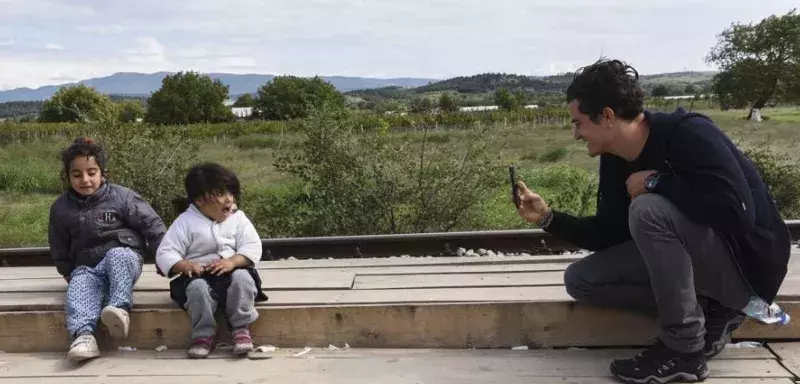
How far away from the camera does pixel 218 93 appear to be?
68.5 metres

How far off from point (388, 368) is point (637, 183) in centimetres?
129

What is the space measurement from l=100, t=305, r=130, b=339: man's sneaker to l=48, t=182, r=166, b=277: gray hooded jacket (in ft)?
1.69

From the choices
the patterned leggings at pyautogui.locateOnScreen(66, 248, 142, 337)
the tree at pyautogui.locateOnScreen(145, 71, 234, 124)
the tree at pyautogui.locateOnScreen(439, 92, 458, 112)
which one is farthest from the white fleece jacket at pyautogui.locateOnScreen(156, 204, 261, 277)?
the tree at pyautogui.locateOnScreen(145, 71, 234, 124)

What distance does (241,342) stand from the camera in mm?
3014

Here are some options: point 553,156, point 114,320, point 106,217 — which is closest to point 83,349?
point 114,320

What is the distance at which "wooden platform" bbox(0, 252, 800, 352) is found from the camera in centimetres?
301

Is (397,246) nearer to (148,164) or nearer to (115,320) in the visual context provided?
(115,320)

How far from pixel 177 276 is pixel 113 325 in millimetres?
397

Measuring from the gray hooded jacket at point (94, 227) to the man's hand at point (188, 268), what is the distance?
52cm

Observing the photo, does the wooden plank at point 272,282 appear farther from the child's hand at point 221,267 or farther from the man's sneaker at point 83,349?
the man's sneaker at point 83,349

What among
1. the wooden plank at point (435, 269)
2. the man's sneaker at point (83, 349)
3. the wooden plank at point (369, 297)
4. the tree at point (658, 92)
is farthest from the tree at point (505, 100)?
the man's sneaker at point (83, 349)

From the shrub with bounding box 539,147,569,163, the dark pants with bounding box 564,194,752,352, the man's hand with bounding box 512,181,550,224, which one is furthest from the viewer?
the shrub with bounding box 539,147,569,163

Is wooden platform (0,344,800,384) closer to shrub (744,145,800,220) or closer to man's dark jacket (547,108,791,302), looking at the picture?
man's dark jacket (547,108,791,302)

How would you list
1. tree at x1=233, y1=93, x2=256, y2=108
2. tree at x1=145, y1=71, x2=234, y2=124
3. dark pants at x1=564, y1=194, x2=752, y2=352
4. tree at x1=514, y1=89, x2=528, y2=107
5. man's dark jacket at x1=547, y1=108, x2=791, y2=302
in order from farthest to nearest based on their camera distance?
tree at x1=233, y1=93, x2=256, y2=108, tree at x1=514, y1=89, x2=528, y2=107, tree at x1=145, y1=71, x2=234, y2=124, dark pants at x1=564, y1=194, x2=752, y2=352, man's dark jacket at x1=547, y1=108, x2=791, y2=302
